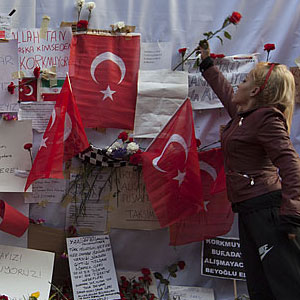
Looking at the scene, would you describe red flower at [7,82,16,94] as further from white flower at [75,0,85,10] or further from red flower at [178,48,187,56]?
red flower at [178,48,187,56]

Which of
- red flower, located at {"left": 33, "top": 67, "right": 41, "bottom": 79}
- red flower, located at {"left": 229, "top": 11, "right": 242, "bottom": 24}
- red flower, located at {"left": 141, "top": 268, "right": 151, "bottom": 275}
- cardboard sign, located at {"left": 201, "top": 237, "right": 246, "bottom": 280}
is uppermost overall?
red flower, located at {"left": 229, "top": 11, "right": 242, "bottom": 24}

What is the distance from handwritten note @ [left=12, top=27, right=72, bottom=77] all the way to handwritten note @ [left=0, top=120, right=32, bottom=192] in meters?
0.37

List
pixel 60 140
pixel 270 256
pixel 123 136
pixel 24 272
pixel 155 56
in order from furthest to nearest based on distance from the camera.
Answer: pixel 155 56
pixel 123 136
pixel 24 272
pixel 60 140
pixel 270 256

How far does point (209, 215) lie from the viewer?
10.4ft

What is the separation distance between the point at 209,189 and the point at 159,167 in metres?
0.43

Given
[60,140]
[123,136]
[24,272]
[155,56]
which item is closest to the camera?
[60,140]

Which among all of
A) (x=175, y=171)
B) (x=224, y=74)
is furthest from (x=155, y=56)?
(x=175, y=171)

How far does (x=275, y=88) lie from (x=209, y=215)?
1.10 meters

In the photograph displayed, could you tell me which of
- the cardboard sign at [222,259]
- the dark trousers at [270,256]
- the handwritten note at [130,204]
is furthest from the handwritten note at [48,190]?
the dark trousers at [270,256]

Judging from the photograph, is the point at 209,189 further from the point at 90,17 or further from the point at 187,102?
the point at 90,17

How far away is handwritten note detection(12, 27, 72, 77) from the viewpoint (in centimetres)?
321

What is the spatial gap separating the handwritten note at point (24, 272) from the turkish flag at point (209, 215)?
0.89 m

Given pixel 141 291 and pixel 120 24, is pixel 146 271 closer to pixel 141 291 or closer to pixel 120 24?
pixel 141 291

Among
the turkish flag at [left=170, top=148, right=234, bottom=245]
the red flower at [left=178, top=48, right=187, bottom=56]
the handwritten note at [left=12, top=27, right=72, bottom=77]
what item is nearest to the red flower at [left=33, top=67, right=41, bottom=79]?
the handwritten note at [left=12, top=27, right=72, bottom=77]
